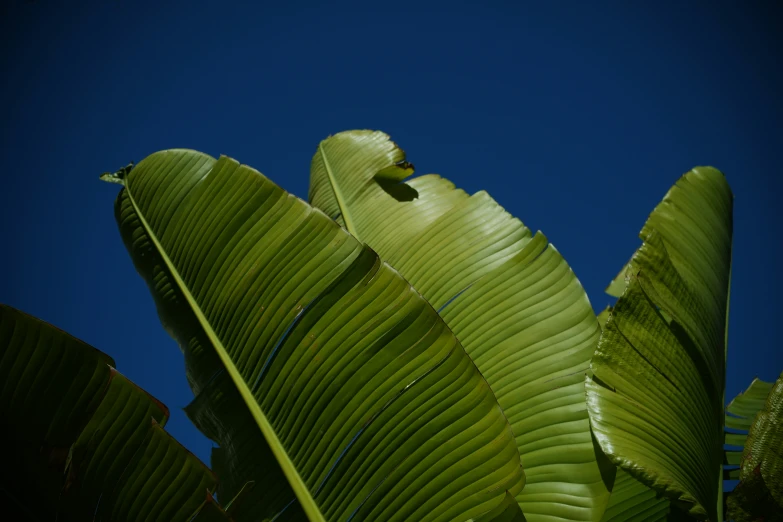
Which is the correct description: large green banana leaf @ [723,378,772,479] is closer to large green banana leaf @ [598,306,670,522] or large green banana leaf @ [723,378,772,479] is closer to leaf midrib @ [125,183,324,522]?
large green banana leaf @ [598,306,670,522]

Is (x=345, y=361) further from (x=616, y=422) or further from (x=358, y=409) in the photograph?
(x=616, y=422)

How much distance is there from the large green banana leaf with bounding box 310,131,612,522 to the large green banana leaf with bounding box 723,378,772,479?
0.44 meters

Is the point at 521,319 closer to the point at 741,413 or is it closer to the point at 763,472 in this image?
the point at 763,472

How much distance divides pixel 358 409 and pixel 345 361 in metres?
0.08

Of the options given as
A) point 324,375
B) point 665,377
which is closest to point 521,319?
point 665,377

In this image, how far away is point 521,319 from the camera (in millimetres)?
1053

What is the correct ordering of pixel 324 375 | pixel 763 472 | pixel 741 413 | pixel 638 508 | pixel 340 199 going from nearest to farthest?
pixel 763 472
pixel 324 375
pixel 638 508
pixel 741 413
pixel 340 199

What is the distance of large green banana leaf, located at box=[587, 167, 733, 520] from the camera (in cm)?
74

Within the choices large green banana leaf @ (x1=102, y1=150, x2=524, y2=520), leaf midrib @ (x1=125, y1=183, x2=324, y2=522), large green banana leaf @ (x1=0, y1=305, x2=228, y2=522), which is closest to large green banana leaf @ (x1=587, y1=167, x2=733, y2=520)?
large green banana leaf @ (x1=102, y1=150, x2=524, y2=520)

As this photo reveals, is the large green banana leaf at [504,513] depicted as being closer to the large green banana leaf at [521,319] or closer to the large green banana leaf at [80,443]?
the large green banana leaf at [521,319]

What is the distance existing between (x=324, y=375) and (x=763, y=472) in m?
0.69

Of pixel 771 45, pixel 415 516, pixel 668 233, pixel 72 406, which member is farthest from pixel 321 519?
pixel 771 45

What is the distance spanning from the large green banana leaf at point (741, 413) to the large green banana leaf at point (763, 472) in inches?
15.4

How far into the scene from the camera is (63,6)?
493cm
